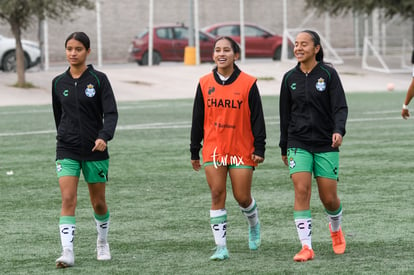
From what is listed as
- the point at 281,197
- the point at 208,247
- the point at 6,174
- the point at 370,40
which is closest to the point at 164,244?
the point at 208,247

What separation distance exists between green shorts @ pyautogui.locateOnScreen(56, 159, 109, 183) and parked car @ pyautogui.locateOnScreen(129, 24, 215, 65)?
33262 millimetres

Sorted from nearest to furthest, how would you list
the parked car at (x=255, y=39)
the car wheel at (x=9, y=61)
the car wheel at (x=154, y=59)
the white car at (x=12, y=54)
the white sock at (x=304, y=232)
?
the white sock at (x=304, y=232), the white car at (x=12, y=54), the car wheel at (x=9, y=61), the car wheel at (x=154, y=59), the parked car at (x=255, y=39)

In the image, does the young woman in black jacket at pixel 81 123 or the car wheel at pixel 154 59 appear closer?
the young woman in black jacket at pixel 81 123

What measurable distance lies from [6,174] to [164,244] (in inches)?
215

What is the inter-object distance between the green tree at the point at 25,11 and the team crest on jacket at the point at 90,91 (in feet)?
73.6

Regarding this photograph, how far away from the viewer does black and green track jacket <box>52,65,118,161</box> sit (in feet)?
24.8

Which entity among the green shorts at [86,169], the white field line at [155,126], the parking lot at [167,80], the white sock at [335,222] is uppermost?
the green shorts at [86,169]

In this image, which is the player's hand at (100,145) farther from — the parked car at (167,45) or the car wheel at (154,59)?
the car wheel at (154,59)

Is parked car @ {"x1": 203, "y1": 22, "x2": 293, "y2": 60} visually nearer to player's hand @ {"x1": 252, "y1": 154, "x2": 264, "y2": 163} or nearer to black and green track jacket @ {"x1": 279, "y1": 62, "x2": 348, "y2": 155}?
black and green track jacket @ {"x1": 279, "y1": 62, "x2": 348, "y2": 155}

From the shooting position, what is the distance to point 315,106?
7637 mm

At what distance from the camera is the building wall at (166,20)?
4419cm

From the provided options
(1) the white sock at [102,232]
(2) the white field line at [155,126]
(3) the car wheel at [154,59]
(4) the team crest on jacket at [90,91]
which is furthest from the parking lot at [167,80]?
(4) the team crest on jacket at [90,91]

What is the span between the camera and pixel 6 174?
13258mm

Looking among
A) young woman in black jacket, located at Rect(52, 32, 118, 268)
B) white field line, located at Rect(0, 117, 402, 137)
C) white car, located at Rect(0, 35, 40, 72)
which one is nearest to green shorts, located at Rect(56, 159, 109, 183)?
young woman in black jacket, located at Rect(52, 32, 118, 268)
